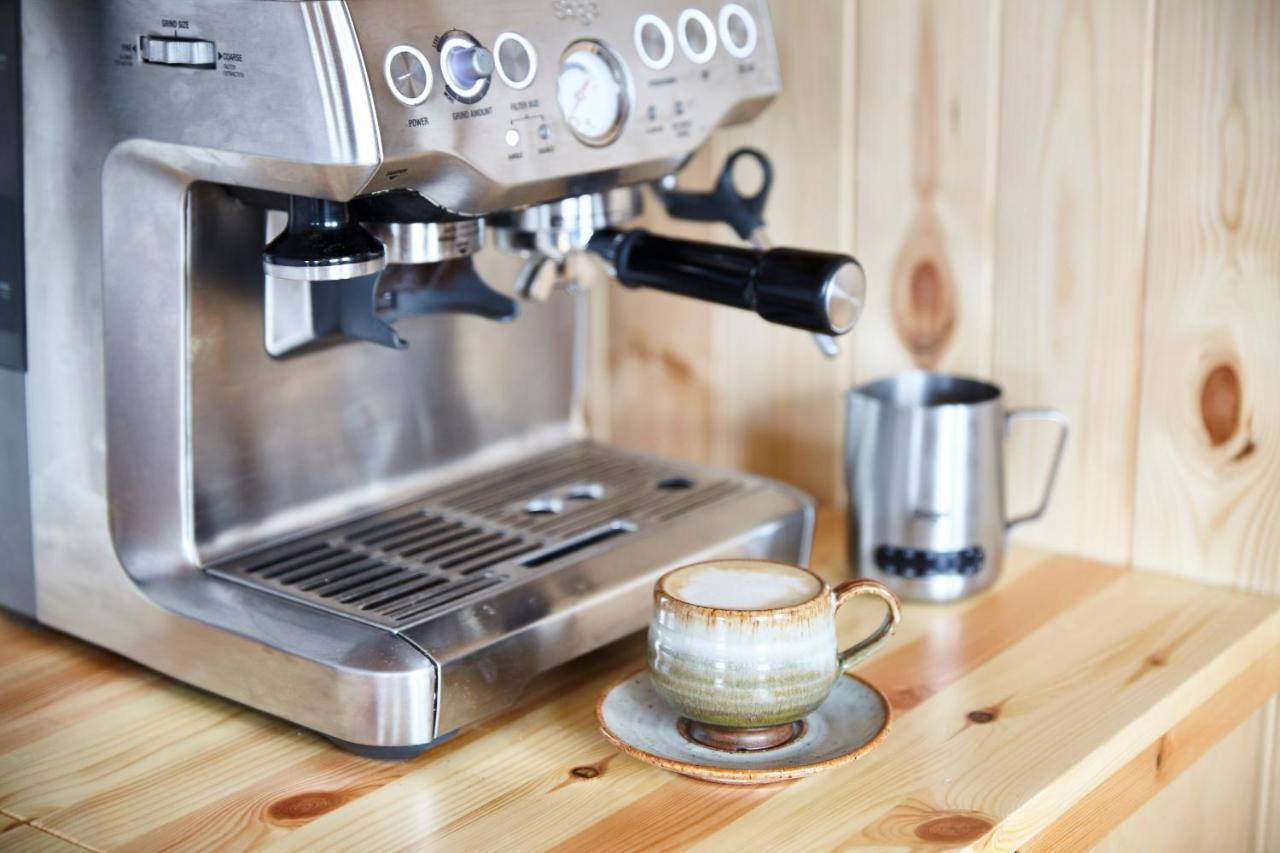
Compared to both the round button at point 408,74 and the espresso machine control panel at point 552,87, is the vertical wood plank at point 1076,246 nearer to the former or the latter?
the espresso machine control panel at point 552,87

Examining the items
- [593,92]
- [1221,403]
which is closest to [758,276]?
[593,92]

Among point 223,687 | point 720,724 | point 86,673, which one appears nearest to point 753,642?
point 720,724

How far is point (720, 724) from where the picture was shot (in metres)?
0.74

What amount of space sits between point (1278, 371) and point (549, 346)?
0.45 m

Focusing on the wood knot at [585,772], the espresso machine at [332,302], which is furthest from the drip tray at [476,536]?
the wood knot at [585,772]

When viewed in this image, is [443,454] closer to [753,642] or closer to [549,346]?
[549,346]

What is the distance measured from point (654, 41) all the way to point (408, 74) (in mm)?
174

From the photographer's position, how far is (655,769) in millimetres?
752

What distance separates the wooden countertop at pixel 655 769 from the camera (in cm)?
70

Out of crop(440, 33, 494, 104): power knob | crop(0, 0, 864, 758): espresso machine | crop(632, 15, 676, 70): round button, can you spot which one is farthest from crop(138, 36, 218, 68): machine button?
crop(632, 15, 676, 70): round button

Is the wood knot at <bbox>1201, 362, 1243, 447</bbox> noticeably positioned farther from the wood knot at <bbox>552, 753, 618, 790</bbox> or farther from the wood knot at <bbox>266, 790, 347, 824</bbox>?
the wood knot at <bbox>266, 790, 347, 824</bbox>

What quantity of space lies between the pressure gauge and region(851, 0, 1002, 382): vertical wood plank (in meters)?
0.30

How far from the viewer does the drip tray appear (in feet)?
2.68

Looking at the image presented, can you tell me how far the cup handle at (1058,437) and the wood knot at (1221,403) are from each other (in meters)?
0.08
